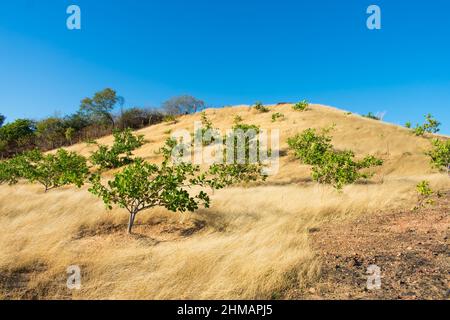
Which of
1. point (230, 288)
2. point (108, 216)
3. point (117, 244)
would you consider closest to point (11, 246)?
point (117, 244)

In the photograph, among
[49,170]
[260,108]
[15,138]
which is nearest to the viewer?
[49,170]

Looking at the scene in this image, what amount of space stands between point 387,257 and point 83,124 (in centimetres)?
6472

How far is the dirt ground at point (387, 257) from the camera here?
17.5 feet

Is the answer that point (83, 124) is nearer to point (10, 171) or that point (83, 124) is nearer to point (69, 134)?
point (69, 134)

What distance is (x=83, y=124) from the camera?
6250cm

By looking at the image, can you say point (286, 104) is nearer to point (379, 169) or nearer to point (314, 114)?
point (314, 114)

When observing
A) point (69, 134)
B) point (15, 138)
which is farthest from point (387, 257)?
point (15, 138)

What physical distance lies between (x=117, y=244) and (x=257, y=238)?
3421 millimetres

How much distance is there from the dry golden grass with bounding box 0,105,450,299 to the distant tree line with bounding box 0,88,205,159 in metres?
46.8

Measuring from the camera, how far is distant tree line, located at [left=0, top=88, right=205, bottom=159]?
5591 cm

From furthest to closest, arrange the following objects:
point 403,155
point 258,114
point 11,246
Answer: point 258,114, point 403,155, point 11,246

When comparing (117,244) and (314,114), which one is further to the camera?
(314,114)

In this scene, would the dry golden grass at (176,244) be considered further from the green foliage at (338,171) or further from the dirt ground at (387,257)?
the green foliage at (338,171)
